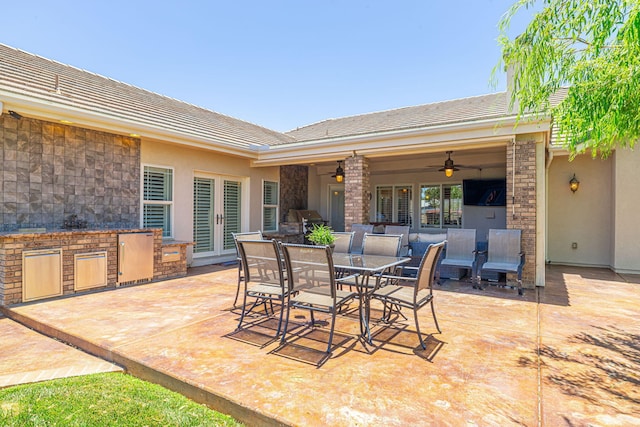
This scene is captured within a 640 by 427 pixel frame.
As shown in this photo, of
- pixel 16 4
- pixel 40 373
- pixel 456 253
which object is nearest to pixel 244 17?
pixel 16 4

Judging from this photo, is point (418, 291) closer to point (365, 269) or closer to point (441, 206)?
point (365, 269)

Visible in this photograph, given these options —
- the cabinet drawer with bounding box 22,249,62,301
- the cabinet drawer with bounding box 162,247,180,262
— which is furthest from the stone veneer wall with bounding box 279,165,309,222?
the cabinet drawer with bounding box 22,249,62,301

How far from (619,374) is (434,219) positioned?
29.3 ft

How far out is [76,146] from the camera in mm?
6152

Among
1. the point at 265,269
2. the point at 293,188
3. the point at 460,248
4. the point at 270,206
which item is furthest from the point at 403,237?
the point at 293,188

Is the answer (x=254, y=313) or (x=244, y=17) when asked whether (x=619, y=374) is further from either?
(x=244, y=17)

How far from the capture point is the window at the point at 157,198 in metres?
7.28

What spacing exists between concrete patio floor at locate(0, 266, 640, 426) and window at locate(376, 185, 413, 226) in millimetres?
6922

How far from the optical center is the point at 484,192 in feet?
34.9

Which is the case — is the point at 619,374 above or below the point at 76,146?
below

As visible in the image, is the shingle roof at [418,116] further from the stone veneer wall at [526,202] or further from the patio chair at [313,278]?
the patio chair at [313,278]

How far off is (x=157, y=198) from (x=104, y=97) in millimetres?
2393

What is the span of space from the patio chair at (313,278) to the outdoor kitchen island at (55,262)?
4.00m

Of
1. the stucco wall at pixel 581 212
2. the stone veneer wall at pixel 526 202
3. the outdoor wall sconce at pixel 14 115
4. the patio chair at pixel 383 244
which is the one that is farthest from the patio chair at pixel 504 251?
the outdoor wall sconce at pixel 14 115
